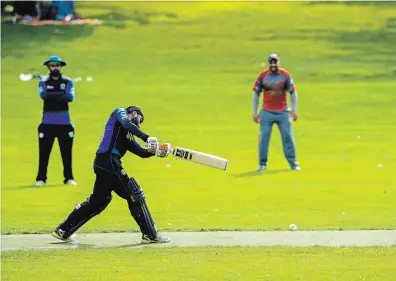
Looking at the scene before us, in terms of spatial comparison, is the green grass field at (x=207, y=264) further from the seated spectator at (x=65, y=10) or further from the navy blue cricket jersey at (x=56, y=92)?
the seated spectator at (x=65, y=10)

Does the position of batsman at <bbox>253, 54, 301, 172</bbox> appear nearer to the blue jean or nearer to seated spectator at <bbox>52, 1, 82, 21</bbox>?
the blue jean

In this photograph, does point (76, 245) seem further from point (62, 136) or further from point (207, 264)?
point (62, 136)

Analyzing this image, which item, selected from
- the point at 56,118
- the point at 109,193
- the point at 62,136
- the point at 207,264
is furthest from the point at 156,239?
the point at 56,118

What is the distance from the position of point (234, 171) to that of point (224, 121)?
8477 millimetres

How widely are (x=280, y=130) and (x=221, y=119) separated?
9.17 m

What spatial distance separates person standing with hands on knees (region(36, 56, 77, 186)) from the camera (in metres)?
19.6

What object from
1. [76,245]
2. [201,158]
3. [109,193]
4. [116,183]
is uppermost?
[201,158]

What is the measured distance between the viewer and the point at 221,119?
30250 millimetres

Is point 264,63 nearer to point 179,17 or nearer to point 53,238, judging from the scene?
point 179,17

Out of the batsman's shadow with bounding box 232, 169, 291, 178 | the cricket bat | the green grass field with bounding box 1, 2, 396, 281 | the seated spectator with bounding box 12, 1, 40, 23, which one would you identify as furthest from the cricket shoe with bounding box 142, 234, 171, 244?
the seated spectator with bounding box 12, 1, 40, 23

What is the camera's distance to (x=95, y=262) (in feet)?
42.1

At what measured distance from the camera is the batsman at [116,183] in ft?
46.4

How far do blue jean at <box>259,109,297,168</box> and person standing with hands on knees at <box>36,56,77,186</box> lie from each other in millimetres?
3287

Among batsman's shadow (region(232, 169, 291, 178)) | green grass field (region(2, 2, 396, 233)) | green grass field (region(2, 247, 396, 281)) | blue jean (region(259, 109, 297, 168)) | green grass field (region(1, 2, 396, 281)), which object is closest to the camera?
green grass field (region(2, 247, 396, 281))
